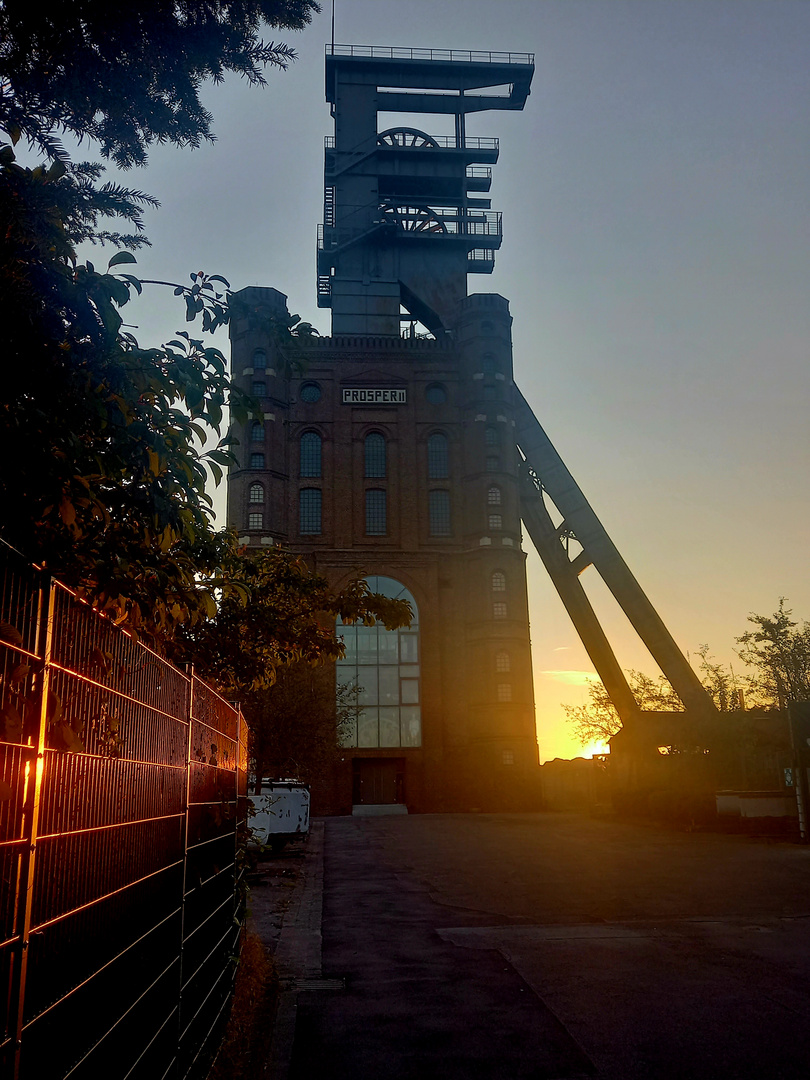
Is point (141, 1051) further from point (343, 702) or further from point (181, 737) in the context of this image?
point (343, 702)

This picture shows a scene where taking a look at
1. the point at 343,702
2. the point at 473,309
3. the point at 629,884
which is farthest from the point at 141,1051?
the point at 473,309

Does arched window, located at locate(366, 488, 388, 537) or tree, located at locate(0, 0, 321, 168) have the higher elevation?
arched window, located at locate(366, 488, 388, 537)

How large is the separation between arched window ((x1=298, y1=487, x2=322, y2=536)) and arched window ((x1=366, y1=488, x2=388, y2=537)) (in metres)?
2.59

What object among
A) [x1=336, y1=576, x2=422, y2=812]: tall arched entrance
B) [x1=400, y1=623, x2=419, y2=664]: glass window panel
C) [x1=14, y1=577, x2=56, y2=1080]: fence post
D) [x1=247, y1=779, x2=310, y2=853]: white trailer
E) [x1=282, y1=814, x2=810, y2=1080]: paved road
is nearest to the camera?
[x1=14, y1=577, x2=56, y2=1080]: fence post

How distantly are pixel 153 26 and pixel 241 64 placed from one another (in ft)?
1.75

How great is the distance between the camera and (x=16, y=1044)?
217 cm

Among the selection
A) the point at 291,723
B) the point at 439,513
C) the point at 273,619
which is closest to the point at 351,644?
the point at 439,513

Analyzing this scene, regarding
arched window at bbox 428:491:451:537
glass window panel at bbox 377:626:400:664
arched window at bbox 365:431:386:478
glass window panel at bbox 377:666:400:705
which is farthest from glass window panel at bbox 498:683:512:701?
arched window at bbox 365:431:386:478

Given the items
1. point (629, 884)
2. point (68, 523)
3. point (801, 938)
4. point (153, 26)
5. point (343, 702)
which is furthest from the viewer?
point (343, 702)

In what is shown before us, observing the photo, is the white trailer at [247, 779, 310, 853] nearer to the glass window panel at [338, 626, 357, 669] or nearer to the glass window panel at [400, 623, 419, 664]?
the glass window panel at [338, 626, 357, 669]

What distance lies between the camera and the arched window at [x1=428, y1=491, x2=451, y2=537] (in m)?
48.7

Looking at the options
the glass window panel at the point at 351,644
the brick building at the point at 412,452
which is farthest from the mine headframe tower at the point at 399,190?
the glass window panel at the point at 351,644

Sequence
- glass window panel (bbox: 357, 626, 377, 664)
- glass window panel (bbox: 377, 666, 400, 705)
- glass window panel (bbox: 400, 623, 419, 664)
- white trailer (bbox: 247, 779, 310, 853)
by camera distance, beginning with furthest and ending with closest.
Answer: glass window panel (bbox: 400, 623, 419, 664) < glass window panel (bbox: 357, 626, 377, 664) < glass window panel (bbox: 377, 666, 400, 705) < white trailer (bbox: 247, 779, 310, 853)

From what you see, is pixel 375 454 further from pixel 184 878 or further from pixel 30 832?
pixel 30 832
